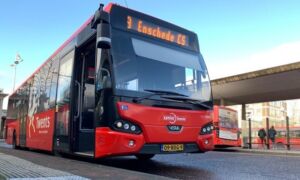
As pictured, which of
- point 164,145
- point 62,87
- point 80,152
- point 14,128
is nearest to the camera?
point 164,145

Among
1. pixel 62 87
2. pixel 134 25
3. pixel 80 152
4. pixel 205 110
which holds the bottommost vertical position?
pixel 80 152

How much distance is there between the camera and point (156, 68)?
813 centimetres

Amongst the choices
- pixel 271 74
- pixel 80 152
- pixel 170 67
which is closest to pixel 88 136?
pixel 80 152

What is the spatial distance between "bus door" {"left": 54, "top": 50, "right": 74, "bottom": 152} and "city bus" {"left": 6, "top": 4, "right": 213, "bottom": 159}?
0.08 ft

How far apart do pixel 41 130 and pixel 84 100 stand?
3.37m

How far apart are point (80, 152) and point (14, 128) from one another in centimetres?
1018

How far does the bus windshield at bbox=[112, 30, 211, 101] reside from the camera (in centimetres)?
768

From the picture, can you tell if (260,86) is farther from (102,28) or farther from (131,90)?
(102,28)

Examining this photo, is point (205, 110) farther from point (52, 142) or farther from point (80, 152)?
point (52, 142)

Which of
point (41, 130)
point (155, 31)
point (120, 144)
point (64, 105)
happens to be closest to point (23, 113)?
point (41, 130)

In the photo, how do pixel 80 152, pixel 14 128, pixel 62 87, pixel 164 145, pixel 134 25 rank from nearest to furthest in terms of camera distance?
pixel 164 145 < pixel 134 25 < pixel 80 152 < pixel 62 87 < pixel 14 128

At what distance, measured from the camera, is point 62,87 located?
34.2 ft

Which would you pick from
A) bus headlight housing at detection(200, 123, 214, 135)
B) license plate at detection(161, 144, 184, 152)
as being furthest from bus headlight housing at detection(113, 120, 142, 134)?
bus headlight housing at detection(200, 123, 214, 135)

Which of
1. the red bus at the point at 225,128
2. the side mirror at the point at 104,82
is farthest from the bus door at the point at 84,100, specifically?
the red bus at the point at 225,128
